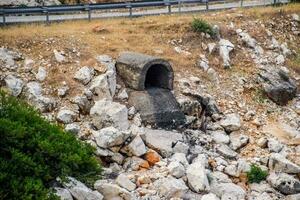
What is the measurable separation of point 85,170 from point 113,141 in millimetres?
5562

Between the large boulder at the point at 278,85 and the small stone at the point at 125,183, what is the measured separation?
11.7 m

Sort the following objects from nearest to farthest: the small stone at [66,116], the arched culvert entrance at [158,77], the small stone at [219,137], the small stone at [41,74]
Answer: the small stone at [66,116] < the small stone at [41,74] < the small stone at [219,137] < the arched culvert entrance at [158,77]

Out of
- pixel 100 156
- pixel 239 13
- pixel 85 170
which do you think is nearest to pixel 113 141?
pixel 100 156

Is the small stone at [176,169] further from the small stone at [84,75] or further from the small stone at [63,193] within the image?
the small stone at [84,75]

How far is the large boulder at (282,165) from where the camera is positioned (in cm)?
2228

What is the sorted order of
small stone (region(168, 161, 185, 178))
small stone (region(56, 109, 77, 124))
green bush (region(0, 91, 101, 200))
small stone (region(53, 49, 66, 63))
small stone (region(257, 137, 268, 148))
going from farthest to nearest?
1. small stone (region(53, 49, 66, 63))
2. small stone (region(257, 137, 268, 148))
3. small stone (region(56, 109, 77, 124))
4. small stone (region(168, 161, 185, 178))
5. green bush (region(0, 91, 101, 200))

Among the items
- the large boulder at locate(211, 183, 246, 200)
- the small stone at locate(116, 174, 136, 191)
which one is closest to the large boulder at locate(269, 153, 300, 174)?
the large boulder at locate(211, 183, 246, 200)

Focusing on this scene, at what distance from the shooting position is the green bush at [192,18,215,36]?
99.0ft

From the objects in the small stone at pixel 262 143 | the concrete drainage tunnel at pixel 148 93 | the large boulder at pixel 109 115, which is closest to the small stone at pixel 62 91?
the large boulder at pixel 109 115

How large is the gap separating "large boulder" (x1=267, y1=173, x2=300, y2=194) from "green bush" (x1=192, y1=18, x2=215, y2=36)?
11545 mm

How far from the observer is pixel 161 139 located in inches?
885

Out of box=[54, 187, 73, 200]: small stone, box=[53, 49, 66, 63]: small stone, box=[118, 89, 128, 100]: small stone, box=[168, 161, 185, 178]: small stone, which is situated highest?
box=[53, 49, 66, 63]: small stone

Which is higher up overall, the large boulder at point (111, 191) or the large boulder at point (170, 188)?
the large boulder at point (111, 191)

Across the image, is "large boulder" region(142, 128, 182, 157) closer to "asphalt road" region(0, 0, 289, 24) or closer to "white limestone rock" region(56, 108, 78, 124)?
"white limestone rock" region(56, 108, 78, 124)
